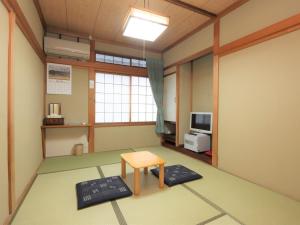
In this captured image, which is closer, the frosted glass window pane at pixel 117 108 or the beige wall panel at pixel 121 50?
the beige wall panel at pixel 121 50

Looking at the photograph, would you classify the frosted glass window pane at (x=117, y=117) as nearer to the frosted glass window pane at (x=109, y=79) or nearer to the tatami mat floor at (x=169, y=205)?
the frosted glass window pane at (x=109, y=79)

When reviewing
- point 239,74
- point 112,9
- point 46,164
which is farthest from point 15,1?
point 239,74

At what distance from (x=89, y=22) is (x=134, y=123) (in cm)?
255

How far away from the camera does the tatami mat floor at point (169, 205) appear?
1596 millimetres

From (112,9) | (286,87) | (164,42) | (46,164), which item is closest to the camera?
(286,87)

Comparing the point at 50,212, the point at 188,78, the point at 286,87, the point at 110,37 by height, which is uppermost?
the point at 110,37

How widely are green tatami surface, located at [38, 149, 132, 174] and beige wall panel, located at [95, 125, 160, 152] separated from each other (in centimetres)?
30

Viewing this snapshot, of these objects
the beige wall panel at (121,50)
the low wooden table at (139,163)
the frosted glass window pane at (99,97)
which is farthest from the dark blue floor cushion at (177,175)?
the beige wall panel at (121,50)

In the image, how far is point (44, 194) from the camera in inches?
81.7

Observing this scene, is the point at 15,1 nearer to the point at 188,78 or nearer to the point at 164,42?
the point at 164,42

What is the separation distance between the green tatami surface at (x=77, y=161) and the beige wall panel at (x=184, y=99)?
1.77 metres

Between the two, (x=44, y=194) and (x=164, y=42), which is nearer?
(x=44, y=194)

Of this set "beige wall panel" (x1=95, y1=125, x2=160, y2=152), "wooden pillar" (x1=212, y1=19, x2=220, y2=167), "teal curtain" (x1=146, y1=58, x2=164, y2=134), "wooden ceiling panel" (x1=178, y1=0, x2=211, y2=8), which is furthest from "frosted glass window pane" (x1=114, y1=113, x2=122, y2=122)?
"wooden ceiling panel" (x1=178, y1=0, x2=211, y2=8)

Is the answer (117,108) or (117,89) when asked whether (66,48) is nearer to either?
(117,89)
